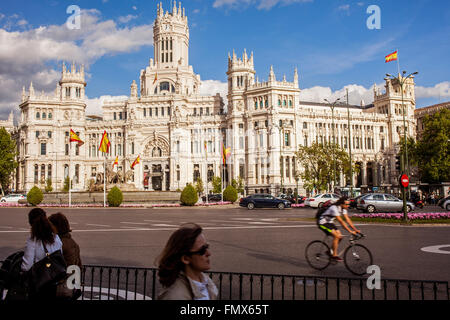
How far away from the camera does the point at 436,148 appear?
5522cm

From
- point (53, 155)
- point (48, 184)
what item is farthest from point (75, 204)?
point (53, 155)

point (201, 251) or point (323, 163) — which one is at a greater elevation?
point (323, 163)

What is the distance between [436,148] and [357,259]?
5268 centimetres

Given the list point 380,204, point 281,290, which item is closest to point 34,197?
point 380,204

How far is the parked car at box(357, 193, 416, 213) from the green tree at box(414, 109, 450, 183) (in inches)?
1107

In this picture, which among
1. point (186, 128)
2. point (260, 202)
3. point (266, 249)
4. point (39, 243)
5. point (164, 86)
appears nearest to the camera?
point (39, 243)

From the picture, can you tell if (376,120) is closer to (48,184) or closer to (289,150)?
(289,150)

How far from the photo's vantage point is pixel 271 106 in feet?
246

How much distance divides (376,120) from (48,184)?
6998cm

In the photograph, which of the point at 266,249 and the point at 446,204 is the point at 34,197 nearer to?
the point at 266,249

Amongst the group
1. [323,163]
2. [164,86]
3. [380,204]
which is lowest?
[380,204]

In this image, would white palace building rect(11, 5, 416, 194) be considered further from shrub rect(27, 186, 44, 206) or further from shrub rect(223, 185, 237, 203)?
shrub rect(27, 186, 44, 206)

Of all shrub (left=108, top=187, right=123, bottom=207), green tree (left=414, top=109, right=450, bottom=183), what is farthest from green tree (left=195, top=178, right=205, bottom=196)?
green tree (left=414, top=109, right=450, bottom=183)

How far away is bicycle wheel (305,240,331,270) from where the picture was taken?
990cm
